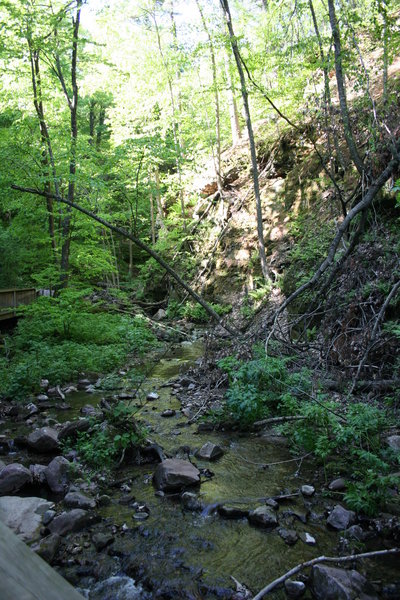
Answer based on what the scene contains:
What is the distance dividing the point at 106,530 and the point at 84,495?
2.18ft

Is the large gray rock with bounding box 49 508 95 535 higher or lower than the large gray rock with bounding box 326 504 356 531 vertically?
higher

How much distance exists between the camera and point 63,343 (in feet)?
35.7

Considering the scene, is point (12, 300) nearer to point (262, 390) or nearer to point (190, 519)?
point (262, 390)

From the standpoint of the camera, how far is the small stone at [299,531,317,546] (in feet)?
11.2

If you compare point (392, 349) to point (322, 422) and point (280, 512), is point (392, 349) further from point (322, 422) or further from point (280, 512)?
point (280, 512)

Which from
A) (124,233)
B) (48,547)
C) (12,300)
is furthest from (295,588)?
(12,300)

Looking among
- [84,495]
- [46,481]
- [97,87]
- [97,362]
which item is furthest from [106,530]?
[97,87]

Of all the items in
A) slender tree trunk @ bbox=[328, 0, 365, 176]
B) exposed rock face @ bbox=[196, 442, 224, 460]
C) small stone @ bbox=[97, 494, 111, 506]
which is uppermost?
slender tree trunk @ bbox=[328, 0, 365, 176]

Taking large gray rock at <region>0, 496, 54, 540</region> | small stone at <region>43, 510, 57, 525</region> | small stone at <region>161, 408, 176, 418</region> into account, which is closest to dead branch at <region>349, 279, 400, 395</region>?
small stone at <region>161, 408, 176, 418</region>

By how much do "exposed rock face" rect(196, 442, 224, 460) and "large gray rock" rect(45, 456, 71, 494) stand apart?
5.52 ft

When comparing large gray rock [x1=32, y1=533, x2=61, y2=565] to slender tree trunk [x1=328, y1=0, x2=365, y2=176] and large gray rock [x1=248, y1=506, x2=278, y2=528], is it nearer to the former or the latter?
large gray rock [x1=248, y1=506, x2=278, y2=528]

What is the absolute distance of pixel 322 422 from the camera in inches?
187

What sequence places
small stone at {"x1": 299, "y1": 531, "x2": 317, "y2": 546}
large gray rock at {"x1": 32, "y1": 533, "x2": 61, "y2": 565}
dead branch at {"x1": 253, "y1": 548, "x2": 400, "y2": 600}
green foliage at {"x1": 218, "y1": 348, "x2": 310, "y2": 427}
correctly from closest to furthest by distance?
dead branch at {"x1": 253, "y1": 548, "x2": 400, "y2": 600} → large gray rock at {"x1": 32, "y1": 533, "x2": 61, "y2": 565} → small stone at {"x1": 299, "y1": 531, "x2": 317, "y2": 546} → green foliage at {"x1": 218, "y1": 348, "x2": 310, "y2": 427}

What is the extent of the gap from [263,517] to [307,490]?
688 mm
